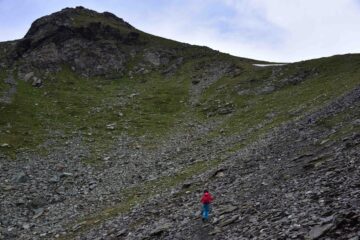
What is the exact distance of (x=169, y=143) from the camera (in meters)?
59.7

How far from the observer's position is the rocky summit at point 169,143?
78.3 feet

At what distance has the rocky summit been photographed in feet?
78.3

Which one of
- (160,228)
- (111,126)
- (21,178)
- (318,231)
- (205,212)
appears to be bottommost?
(160,228)

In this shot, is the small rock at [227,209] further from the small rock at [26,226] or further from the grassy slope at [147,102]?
the grassy slope at [147,102]

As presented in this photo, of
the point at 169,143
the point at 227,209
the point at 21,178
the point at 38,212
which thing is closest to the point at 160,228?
the point at 227,209

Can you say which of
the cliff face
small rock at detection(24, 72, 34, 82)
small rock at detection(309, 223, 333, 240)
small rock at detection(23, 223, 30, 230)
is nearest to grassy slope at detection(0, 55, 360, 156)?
small rock at detection(24, 72, 34, 82)

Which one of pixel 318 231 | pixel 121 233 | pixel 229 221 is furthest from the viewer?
pixel 121 233

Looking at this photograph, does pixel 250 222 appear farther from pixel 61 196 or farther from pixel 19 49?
pixel 19 49

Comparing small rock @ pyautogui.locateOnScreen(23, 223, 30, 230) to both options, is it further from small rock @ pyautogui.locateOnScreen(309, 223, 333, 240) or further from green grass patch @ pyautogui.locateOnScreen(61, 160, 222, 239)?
small rock @ pyautogui.locateOnScreen(309, 223, 333, 240)

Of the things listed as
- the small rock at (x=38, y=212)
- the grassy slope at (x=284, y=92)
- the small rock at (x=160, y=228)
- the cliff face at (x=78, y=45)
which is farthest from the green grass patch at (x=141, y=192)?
the cliff face at (x=78, y=45)

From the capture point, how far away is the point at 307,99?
60.4 metres

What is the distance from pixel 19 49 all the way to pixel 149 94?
4623cm

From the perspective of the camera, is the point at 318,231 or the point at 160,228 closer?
the point at 318,231

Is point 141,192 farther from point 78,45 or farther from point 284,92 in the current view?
point 78,45
